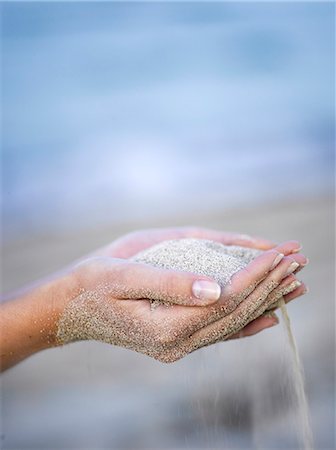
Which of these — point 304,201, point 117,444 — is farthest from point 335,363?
point 304,201

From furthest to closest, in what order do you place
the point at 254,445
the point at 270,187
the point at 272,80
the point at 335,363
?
1. the point at 272,80
2. the point at 270,187
3. the point at 335,363
4. the point at 254,445

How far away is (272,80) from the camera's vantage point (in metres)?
8.18

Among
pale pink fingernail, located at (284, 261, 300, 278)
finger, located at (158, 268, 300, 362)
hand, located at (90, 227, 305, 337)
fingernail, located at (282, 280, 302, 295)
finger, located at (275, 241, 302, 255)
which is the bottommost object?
finger, located at (158, 268, 300, 362)

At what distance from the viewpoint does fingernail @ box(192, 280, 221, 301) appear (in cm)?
157

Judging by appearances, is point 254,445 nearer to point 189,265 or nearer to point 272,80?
point 189,265

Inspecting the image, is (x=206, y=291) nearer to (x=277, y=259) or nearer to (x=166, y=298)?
(x=166, y=298)

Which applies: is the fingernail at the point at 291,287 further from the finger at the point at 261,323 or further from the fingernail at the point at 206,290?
the fingernail at the point at 206,290

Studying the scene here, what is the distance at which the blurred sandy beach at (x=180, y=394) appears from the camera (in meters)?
2.71

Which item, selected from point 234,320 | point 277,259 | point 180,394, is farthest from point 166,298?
point 180,394

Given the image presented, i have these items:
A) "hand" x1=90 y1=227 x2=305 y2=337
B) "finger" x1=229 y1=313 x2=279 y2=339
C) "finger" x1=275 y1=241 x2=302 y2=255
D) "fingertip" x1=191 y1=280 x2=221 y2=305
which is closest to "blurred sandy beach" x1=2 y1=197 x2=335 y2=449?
"finger" x1=229 y1=313 x2=279 y2=339

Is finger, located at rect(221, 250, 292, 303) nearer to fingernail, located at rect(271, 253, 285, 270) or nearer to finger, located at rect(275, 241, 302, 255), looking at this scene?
→ fingernail, located at rect(271, 253, 285, 270)

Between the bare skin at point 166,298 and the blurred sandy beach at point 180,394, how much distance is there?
18.7 inches

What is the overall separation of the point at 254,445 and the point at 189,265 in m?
1.22

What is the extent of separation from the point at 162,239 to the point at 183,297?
680mm
